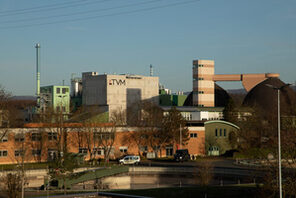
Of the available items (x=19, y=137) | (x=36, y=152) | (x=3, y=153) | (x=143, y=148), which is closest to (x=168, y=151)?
(x=143, y=148)

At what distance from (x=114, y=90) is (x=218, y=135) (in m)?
43.3

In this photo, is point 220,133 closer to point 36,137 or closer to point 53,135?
point 53,135

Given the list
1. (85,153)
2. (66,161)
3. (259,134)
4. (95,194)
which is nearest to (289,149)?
(95,194)

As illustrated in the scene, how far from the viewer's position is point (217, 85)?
138 metres

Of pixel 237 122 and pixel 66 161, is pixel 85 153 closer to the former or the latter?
pixel 66 161

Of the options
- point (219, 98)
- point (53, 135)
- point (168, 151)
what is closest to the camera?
point (53, 135)

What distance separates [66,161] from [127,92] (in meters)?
77.4

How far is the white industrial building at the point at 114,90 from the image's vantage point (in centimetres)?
11354

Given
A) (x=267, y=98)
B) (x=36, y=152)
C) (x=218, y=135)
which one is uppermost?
(x=267, y=98)

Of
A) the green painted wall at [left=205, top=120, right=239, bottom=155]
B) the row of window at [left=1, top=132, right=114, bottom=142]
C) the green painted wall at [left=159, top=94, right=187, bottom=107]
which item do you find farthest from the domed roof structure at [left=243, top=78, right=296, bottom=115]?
the row of window at [left=1, top=132, right=114, bottom=142]

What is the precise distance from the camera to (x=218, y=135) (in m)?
77.1

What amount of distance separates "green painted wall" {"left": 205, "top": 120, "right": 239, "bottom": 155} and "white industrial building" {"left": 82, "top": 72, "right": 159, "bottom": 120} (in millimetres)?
37210

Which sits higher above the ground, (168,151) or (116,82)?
(116,82)

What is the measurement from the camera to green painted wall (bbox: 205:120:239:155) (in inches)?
3000
